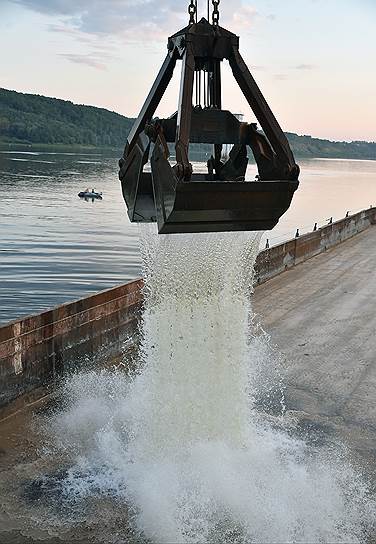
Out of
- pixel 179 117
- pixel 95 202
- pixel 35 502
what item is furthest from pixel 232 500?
pixel 95 202

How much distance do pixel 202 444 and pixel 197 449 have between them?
123mm

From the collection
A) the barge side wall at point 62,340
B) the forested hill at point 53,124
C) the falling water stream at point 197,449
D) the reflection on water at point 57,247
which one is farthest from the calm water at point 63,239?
the forested hill at point 53,124

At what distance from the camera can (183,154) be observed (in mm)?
5277

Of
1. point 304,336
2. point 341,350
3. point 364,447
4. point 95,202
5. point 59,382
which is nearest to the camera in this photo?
point 364,447

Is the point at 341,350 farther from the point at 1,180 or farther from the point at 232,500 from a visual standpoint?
the point at 1,180

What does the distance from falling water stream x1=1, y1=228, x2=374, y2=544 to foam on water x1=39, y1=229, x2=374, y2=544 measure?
0.02 meters

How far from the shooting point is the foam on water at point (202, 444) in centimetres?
680

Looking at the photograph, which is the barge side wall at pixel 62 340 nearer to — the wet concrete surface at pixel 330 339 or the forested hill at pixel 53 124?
the wet concrete surface at pixel 330 339

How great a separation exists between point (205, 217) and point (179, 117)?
93 centimetres

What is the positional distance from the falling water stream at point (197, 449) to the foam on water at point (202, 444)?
15mm

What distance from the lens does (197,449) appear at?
7.82 metres

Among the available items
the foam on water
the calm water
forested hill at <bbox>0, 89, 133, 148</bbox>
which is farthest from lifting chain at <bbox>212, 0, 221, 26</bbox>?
forested hill at <bbox>0, 89, 133, 148</bbox>

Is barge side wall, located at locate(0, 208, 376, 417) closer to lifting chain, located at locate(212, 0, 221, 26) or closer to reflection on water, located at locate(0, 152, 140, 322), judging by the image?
lifting chain, located at locate(212, 0, 221, 26)

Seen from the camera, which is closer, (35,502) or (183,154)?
(183,154)
